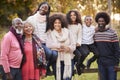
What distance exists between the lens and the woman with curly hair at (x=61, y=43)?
273 inches

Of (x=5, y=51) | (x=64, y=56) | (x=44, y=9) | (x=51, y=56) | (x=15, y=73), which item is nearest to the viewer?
(x=5, y=51)

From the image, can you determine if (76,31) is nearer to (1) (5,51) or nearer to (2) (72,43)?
(2) (72,43)

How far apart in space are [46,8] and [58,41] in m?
0.69

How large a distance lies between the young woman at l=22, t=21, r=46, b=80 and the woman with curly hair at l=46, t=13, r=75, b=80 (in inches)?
18.6

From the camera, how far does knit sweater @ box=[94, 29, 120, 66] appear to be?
7207 millimetres

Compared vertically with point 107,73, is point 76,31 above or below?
above

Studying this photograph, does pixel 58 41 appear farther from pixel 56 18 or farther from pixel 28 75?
pixel 28 75

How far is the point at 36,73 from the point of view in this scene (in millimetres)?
6609

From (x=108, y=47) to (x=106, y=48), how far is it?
4 cm

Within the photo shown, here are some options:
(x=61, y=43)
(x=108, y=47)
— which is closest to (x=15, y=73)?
(x=61, y=43)

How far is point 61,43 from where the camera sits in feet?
22.8

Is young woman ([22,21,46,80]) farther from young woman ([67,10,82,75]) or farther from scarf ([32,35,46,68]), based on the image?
young woman ([67,10,82,75])

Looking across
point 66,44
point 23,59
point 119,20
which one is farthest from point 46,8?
point 119,20

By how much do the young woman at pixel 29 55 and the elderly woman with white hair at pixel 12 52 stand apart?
13cm
